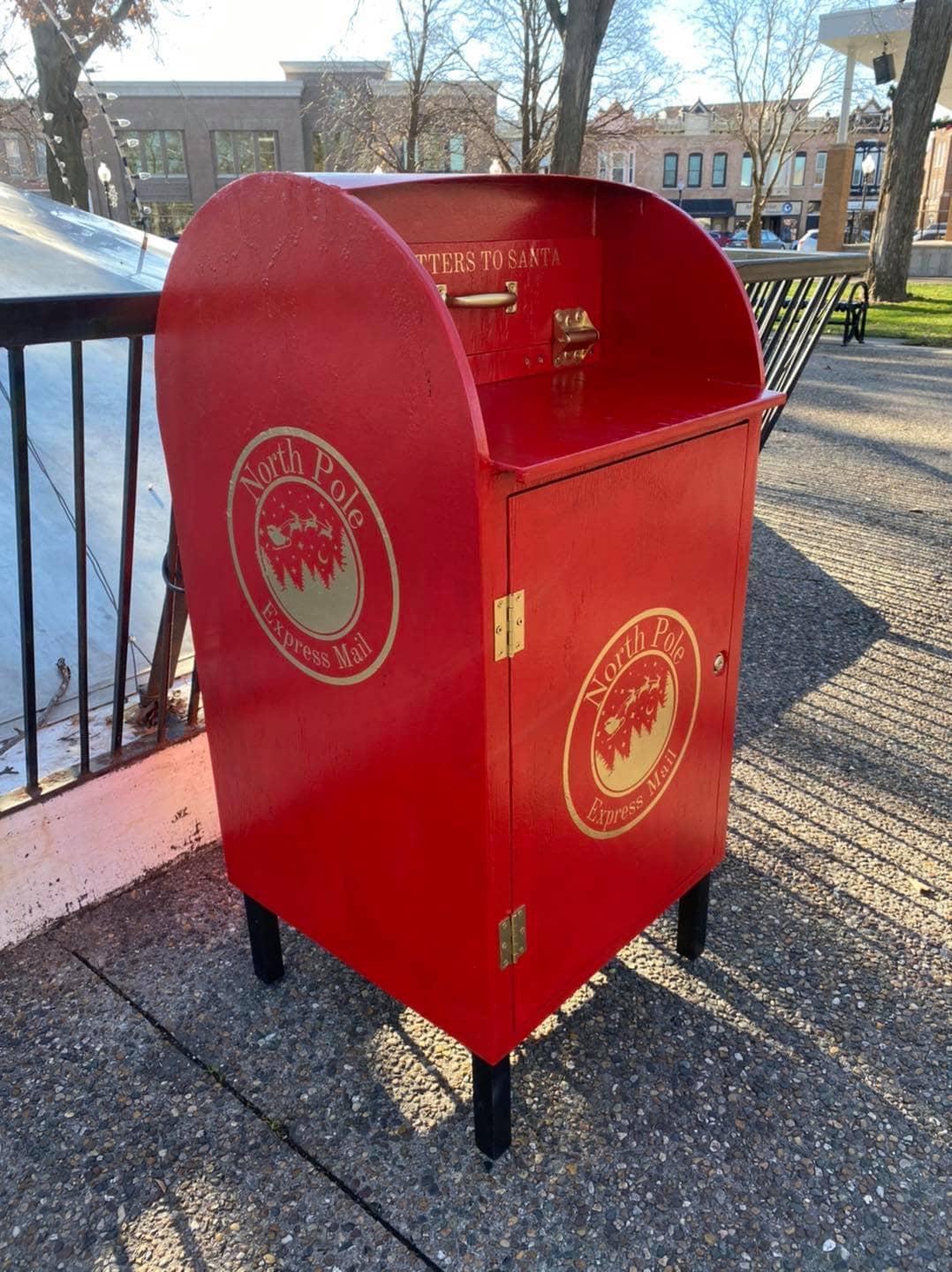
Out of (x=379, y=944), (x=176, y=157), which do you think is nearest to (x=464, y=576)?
(x=379, y=944)

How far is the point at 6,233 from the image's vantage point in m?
3.41

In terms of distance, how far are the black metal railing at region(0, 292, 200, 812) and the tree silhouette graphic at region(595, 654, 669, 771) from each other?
1119 mm

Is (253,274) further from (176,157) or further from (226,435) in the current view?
(176,157)

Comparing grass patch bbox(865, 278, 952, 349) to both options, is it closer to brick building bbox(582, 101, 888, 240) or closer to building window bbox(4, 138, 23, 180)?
building window bbox(4, 138, 23, 180)

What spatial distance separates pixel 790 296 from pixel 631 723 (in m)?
2.84

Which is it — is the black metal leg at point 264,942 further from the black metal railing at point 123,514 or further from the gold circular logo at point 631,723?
the gold circular logo at point 631,723

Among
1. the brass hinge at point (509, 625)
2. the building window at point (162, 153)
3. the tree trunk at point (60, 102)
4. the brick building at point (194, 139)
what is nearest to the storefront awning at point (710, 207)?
the brick building at point (194, 139)

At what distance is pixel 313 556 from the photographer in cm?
153

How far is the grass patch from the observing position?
1262cm

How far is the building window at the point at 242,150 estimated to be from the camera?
45.5 meters

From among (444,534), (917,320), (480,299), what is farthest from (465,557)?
(917,320)

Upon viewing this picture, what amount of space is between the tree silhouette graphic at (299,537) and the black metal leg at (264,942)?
2.81 ft

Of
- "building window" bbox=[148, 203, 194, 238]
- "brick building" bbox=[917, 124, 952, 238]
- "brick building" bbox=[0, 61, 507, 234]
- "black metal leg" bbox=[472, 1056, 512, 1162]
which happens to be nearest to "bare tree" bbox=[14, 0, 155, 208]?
"black metal leg" bbox=[472, 1056, 512, 1162]

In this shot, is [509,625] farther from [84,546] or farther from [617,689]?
[84,546]
